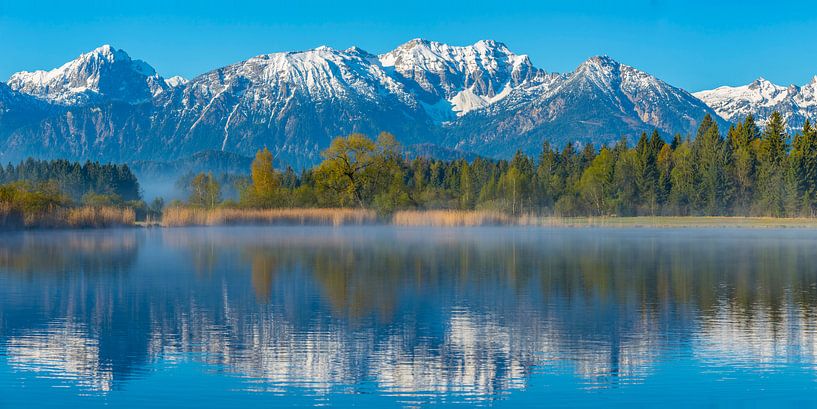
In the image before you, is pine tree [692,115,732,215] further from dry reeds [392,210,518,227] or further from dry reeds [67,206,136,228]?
dry reeds [67,206,136,228]

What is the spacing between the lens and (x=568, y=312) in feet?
83.1

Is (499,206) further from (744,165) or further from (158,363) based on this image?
(158,363)

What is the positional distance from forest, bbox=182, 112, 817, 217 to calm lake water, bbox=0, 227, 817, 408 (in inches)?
2424

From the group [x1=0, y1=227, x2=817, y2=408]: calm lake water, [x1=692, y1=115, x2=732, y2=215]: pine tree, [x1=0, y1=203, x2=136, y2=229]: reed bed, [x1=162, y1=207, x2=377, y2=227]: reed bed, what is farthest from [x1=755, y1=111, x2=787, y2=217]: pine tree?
[x1=0, y1=227, x2=817, y2=408]: calm lake water

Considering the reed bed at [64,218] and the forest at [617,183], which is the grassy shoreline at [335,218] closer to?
the forest at [617,183]

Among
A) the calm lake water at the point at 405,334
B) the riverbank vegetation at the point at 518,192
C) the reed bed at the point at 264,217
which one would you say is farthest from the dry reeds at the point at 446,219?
the calm lake water at the point at 405,334

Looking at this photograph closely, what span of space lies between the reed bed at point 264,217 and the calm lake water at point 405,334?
47676 mm

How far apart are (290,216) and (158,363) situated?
72510 millimetres

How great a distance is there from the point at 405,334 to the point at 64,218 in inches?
2332

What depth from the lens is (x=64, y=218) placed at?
75188mm

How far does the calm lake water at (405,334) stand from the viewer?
16828mm

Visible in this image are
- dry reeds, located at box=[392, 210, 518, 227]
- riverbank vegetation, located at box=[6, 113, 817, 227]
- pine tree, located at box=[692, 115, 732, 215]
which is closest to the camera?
riverbank vegetation, located at box=[6, 113, 817, 227]

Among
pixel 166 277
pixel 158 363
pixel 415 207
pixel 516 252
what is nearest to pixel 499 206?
pixel 415 207

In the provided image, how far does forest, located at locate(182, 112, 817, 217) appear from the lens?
104 metres
